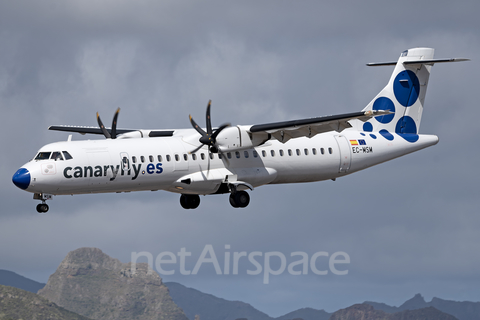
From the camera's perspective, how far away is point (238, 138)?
33.5 m

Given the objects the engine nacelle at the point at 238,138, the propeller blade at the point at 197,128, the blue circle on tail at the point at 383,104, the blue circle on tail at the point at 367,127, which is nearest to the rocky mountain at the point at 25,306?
the blue circle on tail at the point at 383,104

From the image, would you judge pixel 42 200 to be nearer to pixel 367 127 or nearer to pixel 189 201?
pixel 189 201

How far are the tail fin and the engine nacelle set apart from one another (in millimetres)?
Answer: 9260

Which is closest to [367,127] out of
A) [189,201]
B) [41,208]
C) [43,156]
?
[189,201]

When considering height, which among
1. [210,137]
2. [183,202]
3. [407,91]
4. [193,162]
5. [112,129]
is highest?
[407,91]

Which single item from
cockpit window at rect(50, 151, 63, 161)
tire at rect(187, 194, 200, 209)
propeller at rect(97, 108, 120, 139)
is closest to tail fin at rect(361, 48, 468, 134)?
tire at rect(187, 194, 200, 209)

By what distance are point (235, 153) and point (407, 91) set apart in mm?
12489

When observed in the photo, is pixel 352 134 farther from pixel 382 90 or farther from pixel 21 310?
pixel 21 310

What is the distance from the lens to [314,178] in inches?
1444

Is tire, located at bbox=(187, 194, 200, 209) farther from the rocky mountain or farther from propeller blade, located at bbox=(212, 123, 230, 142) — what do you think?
the rocky mountain

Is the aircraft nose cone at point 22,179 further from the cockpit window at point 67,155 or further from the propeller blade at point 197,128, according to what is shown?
the propeller blade at point 197,128

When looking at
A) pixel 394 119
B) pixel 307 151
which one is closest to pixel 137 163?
pixel 307 151

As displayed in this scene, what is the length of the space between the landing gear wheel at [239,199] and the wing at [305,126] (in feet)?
10.6

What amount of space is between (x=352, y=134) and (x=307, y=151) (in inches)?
132
